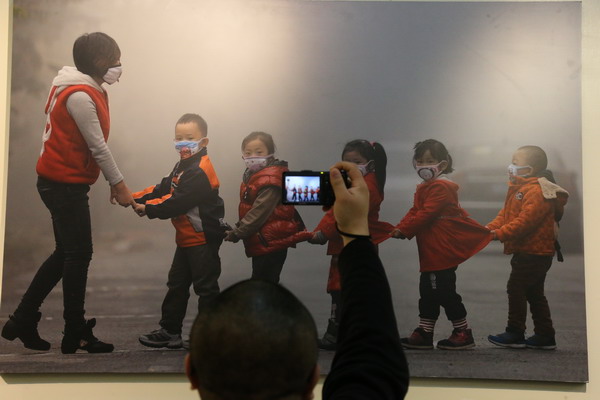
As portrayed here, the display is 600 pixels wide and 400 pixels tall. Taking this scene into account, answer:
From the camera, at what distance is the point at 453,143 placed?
85.2 inches

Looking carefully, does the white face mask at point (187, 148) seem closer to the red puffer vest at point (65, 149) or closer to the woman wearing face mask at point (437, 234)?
the red puffer vest at point (65, 149)

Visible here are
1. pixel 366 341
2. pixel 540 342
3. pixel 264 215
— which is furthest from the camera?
pixel 264 215

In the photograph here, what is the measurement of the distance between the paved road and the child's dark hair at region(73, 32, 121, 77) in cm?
66

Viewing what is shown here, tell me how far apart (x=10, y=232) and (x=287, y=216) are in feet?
3.43

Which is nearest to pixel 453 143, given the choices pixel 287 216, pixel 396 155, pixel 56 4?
pixel 396 155

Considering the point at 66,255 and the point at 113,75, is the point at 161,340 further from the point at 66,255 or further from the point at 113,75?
the point at 113,75

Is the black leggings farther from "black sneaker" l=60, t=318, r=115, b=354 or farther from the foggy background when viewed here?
"black sneaker" l=60, t=318, r=115, b=354

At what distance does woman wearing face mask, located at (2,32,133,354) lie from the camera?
84.7 inches

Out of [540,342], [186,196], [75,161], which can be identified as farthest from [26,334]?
[540,342]

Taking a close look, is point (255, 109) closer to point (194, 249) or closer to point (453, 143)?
point (194, 249)

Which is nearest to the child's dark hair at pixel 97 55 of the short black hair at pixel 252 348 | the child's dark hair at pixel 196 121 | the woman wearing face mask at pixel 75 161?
the woman wearing face mask at pixel 75 161

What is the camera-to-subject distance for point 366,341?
0.85m

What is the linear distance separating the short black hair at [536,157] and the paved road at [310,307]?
34 cm

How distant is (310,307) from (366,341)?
1.28m
